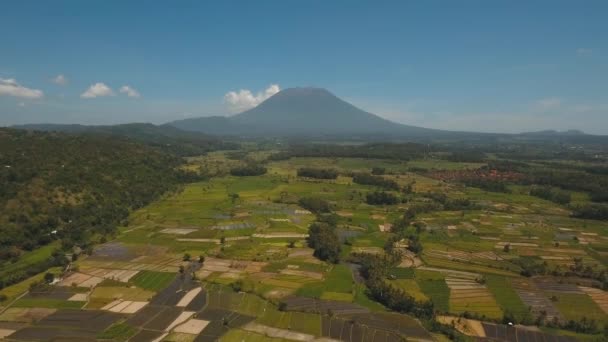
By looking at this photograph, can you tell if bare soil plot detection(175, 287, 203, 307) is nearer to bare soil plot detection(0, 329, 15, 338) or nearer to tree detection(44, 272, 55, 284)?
bare soil plot detection(0, 329, 15, 338)

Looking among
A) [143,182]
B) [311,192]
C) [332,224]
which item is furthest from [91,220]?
[311,192]

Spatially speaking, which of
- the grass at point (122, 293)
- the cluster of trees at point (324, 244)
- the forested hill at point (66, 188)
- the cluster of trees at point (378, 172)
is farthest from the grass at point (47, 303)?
the cluster of trees at point (378, 172)

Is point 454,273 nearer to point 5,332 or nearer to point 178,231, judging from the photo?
point 178,231

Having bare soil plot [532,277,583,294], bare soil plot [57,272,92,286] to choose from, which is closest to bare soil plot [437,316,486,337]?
bare soil plot [532,277,583,294]

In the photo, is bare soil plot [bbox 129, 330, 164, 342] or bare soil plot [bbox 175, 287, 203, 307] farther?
bare soil plot [bbox 175, 287, 203, 307]

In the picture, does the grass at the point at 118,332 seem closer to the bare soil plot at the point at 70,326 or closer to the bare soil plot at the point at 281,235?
the bare soil plot at the point at 70,326

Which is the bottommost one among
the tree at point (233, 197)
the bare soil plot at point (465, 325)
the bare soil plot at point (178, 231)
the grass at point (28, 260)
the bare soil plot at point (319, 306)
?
the bare soil plot at point (465, 325)

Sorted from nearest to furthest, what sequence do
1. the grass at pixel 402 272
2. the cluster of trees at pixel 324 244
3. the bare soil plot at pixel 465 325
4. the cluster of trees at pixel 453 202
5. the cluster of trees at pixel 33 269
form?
1. the bare soil plot at pixel 465 325
2. the cluster of trees at pixel 33 269
3. the grass at pixel 402 272
4. the cluster of trees at pixel 324 244
5. the cluster of trees at pixel 453 202

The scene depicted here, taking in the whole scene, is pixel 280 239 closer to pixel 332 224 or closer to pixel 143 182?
pixel 332 224
